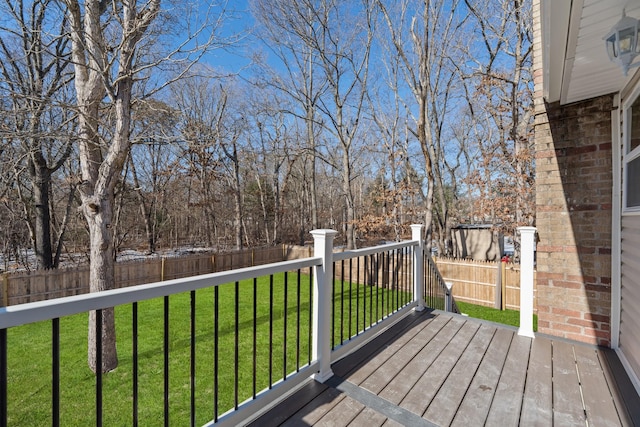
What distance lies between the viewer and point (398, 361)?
104 inches

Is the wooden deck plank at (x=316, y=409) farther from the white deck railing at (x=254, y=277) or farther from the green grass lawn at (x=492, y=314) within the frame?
the green grass lawn at (x=492, y=314)

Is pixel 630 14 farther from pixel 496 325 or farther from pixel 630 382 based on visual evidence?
pixel 496 325

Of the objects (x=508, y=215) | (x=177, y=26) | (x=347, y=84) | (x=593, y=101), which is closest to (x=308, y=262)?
(x=593, y=101)

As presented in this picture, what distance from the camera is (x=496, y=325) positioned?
3516 mm

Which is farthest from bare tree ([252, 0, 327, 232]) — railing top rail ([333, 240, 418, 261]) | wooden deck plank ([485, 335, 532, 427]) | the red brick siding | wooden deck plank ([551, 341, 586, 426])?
wooden deck plank ([551, 341, 586, 426])

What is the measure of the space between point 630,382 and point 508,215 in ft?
24.7

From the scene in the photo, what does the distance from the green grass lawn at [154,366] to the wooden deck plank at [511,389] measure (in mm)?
1116

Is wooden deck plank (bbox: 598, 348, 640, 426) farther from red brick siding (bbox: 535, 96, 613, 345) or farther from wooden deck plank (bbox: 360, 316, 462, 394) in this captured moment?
wooden deck plank (bbox: 360, 316, 462, 394)

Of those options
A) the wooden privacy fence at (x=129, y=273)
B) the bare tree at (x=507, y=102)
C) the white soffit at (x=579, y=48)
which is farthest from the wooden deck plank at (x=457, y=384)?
the wooden privacy fence at (x=129, y=273)

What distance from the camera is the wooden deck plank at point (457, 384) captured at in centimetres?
198

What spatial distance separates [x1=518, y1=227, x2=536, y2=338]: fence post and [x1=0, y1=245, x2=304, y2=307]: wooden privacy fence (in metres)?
9.73

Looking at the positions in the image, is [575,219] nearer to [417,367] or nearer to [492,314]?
[417,367]

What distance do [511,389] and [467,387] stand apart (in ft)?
1.01

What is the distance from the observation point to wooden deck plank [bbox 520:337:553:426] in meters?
1.96
